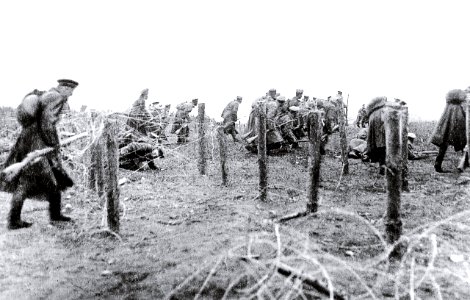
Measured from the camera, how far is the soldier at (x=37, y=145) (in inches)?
198

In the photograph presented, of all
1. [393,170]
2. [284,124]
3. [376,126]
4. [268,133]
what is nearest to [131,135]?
[268,133]

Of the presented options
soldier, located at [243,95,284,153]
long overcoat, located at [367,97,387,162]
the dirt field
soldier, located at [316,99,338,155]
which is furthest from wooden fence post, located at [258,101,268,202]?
soldier, located at [316,99,338,155]

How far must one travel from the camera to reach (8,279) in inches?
152

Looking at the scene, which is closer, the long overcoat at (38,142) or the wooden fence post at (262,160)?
the long overcoat at (38,142)

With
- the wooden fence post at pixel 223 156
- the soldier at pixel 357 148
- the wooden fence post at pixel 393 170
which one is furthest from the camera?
the soldier at pixel 357 148

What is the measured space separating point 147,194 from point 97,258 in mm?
3153

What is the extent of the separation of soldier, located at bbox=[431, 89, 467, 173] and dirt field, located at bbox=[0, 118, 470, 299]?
76 cm

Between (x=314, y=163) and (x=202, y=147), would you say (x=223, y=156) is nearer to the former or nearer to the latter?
(x=202, y=147)

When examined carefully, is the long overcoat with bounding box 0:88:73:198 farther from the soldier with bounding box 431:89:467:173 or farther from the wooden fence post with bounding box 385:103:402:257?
the soldier with bounding box 431:89:467:173

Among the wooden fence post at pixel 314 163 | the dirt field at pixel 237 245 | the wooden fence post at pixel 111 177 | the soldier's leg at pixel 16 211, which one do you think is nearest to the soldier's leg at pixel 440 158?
the dirt field at pixel 237 245

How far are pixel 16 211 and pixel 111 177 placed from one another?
1.20 meters

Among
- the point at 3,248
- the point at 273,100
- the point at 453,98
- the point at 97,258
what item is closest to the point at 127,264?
the point at 97,258

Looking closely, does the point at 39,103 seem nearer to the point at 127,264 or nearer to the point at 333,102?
the point at 127,264

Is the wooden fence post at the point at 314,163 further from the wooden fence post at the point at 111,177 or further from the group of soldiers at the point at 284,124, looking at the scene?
the group of soldiers at the point at 284,124
